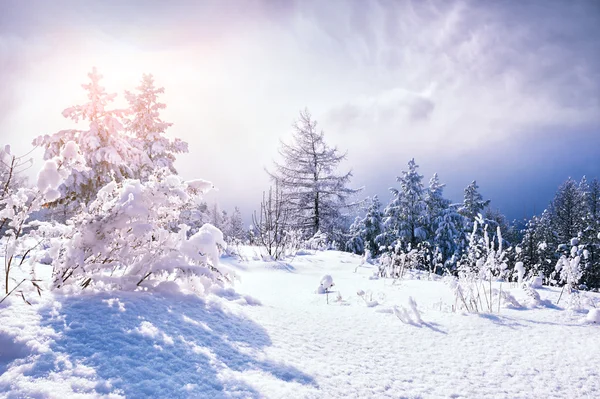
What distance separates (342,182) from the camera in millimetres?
20828

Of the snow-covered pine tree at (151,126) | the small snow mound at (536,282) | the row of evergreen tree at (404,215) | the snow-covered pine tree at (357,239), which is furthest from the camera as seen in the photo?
the snow-covered pine tree at (357,239)

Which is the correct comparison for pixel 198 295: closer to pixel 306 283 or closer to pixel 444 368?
pixel 444 368

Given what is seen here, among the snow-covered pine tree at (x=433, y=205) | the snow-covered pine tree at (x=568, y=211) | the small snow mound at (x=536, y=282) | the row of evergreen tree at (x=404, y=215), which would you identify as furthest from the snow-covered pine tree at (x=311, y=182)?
the snow-covered pine tree at (x=568, y=211)

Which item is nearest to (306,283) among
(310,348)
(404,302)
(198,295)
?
(404,302)

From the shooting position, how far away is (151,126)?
15.3 metres

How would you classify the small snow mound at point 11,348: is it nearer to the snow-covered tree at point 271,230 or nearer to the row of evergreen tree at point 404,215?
the snow-covered tree at point 271,230

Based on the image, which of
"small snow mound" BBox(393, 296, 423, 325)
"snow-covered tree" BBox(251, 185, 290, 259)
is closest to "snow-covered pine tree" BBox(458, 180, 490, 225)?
"snow-covered tree" BBox(251, 185, 290, 259)

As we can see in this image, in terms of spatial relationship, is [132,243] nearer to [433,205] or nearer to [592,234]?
[433,205]

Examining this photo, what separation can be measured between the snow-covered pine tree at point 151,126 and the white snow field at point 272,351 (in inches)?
544

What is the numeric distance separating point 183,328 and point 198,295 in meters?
0.63

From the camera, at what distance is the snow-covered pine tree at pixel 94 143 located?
10.8 meters

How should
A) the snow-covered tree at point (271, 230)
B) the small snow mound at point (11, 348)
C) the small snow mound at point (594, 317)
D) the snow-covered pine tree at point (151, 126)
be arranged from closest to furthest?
1. the small snow mound at point (11, 348)
2. the small snow mound at point (594, 317)
3. the snow-covered tree at point (271, 230)
4. the snow-covered pine tree at point (151, 126)

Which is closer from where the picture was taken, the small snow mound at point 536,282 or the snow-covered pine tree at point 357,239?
the small snow mound at point 536,282

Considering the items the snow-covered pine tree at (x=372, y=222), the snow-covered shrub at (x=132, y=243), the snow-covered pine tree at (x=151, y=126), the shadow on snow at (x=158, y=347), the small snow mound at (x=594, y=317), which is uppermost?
the snow-covered pine tree at (x=151, y=126)
